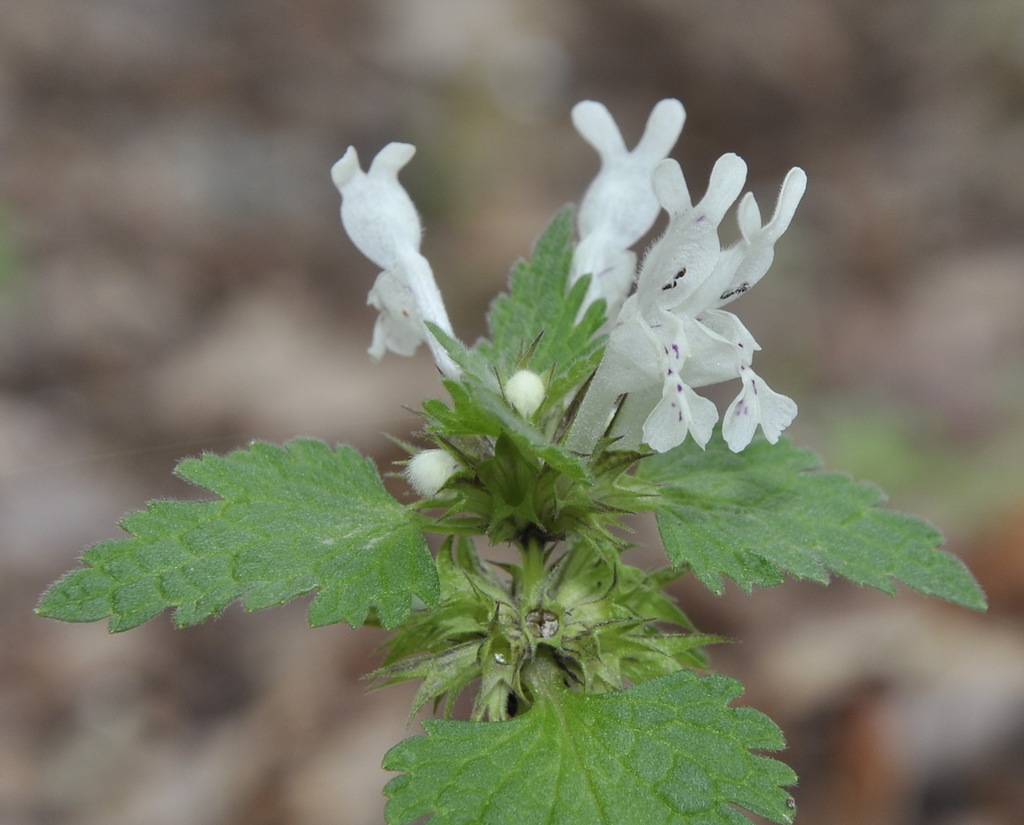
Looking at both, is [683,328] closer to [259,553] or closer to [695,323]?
[695,323]

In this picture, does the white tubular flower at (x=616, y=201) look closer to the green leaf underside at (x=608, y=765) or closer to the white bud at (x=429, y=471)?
the white bud at (x=429, y=471)

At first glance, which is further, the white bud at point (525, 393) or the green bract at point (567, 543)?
the white bud at point (525, 393)

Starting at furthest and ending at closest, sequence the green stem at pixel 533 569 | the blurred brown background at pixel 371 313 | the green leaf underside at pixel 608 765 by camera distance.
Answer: the blurred brown background at pixel 371 313, the green stem at pixel 533 569, the green leaf underside at pixel 608 765

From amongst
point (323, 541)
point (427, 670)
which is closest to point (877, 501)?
point (427, 670)

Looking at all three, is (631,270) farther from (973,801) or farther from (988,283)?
(988,283)

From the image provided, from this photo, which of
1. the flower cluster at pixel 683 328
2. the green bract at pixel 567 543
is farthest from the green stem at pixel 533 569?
the flower cluster at pixel 683 328

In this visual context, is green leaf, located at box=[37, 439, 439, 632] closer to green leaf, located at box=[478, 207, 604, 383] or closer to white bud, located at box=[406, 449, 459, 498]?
white bud, located at box=[406, 449, 459, 498]

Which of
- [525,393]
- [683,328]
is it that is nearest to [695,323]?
[683,328]
